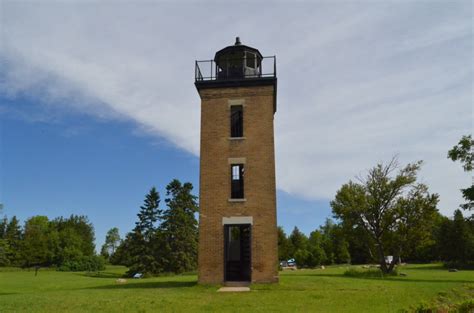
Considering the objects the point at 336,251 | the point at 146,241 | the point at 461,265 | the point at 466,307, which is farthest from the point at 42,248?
the point at 466,307

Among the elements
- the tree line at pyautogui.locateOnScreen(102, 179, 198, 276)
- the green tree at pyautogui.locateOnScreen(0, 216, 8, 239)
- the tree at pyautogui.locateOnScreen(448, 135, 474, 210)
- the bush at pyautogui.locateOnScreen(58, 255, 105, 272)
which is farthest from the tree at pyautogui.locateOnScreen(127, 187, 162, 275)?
the green tree at pyautogui.locateOnScreen(0, 216, 8, 239)

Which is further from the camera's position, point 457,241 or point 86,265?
Answer: point 86,265

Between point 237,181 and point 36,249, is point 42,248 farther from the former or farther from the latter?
point 237,181

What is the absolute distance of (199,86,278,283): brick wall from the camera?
16.9 meters

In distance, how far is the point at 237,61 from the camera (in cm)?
1920

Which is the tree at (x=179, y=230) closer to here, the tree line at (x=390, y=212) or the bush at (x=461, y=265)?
the tree line at (x=390, y=212)

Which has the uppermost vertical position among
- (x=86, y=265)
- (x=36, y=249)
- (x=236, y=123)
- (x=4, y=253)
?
(x=236, y=123)

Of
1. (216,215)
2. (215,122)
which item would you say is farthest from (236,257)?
(215,122)

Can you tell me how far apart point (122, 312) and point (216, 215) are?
24.8 ft

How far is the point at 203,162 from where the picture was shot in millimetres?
18016

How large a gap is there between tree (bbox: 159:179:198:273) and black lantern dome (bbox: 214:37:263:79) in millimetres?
28176

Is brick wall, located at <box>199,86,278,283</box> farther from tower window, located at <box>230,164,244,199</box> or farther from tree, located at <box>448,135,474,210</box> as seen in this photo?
tree, located at <box>448,135,474,210</box>

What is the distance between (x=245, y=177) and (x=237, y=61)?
235 inches

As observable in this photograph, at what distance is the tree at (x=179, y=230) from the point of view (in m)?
42.4
